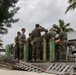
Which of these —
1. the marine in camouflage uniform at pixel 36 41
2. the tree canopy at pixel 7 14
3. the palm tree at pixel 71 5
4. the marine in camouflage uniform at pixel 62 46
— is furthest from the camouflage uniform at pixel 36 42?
the palm tree at pixel 71 5

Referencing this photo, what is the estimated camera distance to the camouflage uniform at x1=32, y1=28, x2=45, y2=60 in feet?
45.7

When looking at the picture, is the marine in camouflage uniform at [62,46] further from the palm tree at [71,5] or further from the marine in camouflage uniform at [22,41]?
the palm tree at [71,5]

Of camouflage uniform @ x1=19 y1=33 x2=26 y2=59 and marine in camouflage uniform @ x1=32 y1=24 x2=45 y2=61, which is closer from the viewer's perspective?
marine in camouflage uniform @ x1=32 y1=24 x2=45 y2=61

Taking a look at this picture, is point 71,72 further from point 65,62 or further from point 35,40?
point 35,40

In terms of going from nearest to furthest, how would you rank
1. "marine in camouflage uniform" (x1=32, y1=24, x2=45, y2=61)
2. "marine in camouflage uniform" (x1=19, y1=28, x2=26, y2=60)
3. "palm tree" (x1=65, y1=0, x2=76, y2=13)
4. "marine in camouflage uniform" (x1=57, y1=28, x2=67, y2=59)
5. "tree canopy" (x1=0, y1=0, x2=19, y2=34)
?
"marine in camouflage uniform" (x1=57, y1=28, x2=67, y2=59), "marine in camouflage uniform" (x1=32, y1=24, x2=45, y2=61), "marine in camouflage uniform" (x1=19, y1=28, x2=26, y2=60), "tree canopy" (x1=0, y1=0, x2=19, y2=34), "palm tree" (x1=65, y1=0, x2=76, y2=13)

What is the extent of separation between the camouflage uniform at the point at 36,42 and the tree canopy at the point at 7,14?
764cm

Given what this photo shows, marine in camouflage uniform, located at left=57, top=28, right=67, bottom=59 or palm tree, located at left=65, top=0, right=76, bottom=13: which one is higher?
palm tree, located at left=65, top=0, right=76, bottom=13

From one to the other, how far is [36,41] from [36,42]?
0.07 m

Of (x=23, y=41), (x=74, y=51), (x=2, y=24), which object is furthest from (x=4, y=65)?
(x=2, y=24)

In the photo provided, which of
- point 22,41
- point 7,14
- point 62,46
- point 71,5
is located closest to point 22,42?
point 22,41

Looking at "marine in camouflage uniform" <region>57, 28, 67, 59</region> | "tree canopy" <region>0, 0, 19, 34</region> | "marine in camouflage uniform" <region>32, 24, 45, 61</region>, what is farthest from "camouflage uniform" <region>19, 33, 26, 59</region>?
"tree canopy" <region>0, 0, 19, 34</region>

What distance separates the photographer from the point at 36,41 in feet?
46.0

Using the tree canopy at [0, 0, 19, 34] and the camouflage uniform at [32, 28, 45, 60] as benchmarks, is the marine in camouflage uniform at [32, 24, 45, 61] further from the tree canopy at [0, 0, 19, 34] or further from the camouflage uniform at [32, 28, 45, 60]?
the tree canopy at [0, 0, 19, 34]

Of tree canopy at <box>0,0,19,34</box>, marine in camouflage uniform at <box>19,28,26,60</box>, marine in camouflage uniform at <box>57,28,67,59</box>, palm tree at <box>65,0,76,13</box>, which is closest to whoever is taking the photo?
marine in camouflage uniform at <box>57,28,67,59</box>
